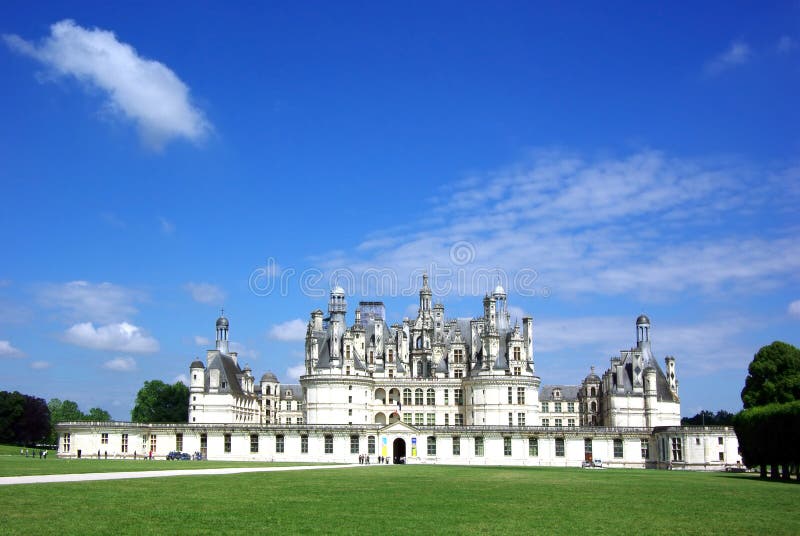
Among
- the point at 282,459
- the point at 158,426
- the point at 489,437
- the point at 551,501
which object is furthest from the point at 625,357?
the point at 551,501

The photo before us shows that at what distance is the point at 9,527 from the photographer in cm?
1956

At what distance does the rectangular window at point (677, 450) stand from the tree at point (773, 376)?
650 centimetres

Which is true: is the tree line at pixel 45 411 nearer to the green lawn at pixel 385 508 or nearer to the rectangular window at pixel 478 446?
the rectangular window at pixel 478 446

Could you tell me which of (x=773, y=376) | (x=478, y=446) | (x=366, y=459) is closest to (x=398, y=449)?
(x=366, y=459)

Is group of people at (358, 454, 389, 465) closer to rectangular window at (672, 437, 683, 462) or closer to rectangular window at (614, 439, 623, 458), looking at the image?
rectangular window at (614, 439, 623, 458)

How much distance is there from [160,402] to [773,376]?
259ft

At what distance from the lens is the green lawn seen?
20.9 m

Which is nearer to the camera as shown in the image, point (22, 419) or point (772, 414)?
point (772, 414)

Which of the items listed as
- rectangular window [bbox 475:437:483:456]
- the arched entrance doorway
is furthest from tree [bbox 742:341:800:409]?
the arched entrance doorway

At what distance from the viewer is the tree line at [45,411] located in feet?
330

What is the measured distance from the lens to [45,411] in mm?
108188

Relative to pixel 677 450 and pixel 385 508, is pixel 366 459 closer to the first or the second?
pixel 677 450

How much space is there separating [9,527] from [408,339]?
73434mm

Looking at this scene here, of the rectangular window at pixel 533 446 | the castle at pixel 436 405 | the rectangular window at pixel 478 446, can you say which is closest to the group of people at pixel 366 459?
the castle at pixel 436 405
